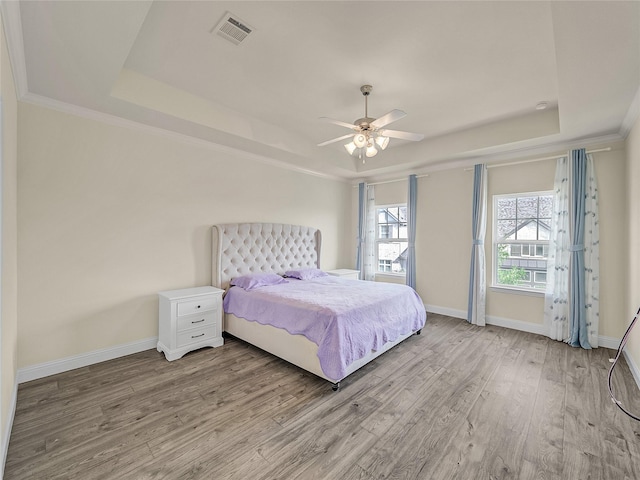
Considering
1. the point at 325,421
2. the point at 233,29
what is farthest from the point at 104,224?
the point at 325,421

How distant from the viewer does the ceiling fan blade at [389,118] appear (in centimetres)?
254

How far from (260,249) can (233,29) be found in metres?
2.85

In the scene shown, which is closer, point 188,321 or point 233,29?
point 233,29

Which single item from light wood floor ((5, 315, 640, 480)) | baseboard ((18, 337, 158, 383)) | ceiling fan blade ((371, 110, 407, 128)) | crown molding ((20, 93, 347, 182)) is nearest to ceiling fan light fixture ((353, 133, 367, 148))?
ceiling fan blade ((371, 110, 407, 128))

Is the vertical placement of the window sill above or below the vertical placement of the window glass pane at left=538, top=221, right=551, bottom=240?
below

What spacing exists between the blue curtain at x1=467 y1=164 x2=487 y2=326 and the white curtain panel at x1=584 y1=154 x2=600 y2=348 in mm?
1166

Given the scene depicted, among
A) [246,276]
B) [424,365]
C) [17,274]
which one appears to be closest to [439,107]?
[424,365]

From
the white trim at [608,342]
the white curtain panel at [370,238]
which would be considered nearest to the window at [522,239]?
the white trim at [608,342]

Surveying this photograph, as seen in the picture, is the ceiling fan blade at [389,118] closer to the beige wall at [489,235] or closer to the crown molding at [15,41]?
the crown molding at [15,41]

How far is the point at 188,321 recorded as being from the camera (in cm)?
321

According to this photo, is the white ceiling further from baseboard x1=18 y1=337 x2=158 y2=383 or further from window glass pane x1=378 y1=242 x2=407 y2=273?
baseboard x1=18 y1=337 x2=158 y2=383

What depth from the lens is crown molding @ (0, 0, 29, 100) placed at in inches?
63.7

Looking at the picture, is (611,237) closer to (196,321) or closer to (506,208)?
(506,208)

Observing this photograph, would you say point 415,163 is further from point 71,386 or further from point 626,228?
point 71,386
